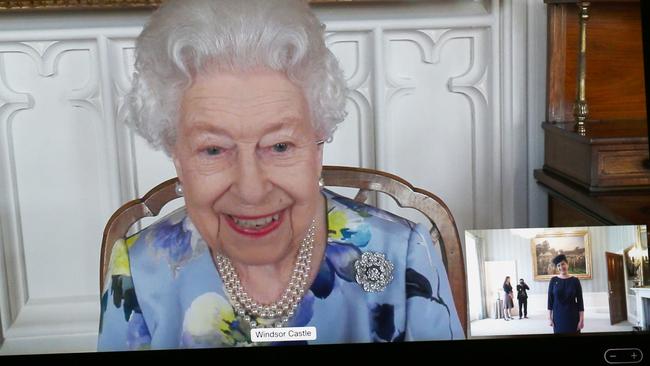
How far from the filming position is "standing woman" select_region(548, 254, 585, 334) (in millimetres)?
964

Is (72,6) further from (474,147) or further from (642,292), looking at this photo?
(642,292)

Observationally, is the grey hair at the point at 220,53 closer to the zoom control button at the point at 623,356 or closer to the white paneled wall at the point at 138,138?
the white paneled wall at the point at 138,138

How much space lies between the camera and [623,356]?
38.0 inches

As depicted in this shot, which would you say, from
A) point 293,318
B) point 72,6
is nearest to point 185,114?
point 72,6

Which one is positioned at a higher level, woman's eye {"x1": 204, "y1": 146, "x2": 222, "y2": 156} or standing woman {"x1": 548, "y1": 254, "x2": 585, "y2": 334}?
woman's eye {"x1": 204, "y1": 146, "x2": 222, "y2": 156}

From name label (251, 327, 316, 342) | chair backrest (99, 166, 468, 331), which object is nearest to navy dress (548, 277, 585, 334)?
chair backrest (99, 166, 468, 331)

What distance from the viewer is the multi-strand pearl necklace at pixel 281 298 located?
97cm

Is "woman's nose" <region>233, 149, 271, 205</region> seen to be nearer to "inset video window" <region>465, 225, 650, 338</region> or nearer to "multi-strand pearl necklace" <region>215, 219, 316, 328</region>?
"multi-strand pearl necklace" <region>215, 219, 316, 328</region>

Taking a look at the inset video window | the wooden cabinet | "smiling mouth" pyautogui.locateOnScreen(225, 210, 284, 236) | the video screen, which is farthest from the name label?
the wooden cabinet

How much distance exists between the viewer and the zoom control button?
0.96 meters

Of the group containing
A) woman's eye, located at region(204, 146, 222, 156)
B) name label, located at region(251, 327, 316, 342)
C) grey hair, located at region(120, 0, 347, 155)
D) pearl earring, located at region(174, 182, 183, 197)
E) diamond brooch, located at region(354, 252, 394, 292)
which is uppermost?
grey hair, located at region(120, 0, 347, 155)

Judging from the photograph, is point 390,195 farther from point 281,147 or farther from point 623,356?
point 623,356

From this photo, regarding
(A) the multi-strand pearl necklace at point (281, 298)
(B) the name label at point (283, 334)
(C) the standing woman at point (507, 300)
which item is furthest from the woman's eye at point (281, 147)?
(C) the standing woman at point (507, 300)

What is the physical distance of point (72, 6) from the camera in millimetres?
937
